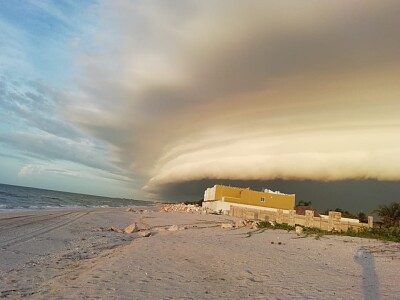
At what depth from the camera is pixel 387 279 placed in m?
11.4

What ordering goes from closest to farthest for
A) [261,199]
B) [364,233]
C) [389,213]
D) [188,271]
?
[188,271], [364,233], [389,213], [261,199]

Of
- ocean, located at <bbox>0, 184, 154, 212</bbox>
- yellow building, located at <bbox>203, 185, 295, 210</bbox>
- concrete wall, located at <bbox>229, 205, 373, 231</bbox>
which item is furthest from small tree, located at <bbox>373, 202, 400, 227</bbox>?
ocean, located at <bbox>0, 184, 154, 212</bbox>

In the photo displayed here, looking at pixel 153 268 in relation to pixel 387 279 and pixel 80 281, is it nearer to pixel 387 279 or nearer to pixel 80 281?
pixel 80 281

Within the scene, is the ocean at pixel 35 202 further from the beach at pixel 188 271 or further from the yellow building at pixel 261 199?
the beach at pixel 188 271

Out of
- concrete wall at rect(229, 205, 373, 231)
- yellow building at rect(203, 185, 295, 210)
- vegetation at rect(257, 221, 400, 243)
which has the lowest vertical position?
vegetation at rect(257, 221, 400, 243)

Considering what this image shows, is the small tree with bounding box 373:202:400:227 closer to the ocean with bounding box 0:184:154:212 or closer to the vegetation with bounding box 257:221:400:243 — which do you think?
the vegetation with bounding box 257:221:400:243

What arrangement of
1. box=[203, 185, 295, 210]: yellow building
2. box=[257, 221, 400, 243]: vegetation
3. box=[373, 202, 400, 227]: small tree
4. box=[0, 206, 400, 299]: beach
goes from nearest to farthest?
box=[0, 206, 400, 299]: beach, box=[257, 221, 400, 243]: vegetation, box=[373, 202, 400, 227]: small tree, box=[203, 185, 295, 210]: yellow building

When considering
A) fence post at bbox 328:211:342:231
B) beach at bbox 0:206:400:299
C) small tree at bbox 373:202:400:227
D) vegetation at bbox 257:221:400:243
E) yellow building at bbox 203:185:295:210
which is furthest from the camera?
yellow building at bbox 203:185:295:210

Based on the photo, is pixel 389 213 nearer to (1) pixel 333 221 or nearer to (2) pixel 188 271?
(1) pixel 333 221

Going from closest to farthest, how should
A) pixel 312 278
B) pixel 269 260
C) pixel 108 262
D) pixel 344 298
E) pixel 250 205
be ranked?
pixel 344 298 < pixel 312 278 < pixel 108 262 < pixel 269 260 < pixel 250 205

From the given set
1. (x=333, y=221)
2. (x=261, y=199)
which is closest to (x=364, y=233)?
(x=333, y=221)

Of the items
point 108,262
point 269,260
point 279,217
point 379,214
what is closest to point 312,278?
point 269,260

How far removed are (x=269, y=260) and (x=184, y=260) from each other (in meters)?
3.25

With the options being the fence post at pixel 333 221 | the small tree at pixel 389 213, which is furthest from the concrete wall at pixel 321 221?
the small tree at pixel 389 213
